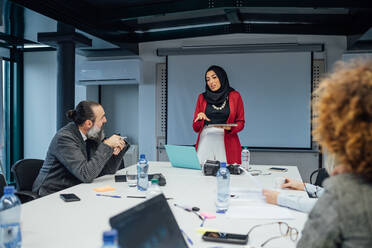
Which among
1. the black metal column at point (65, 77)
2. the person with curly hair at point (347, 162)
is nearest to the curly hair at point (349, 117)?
the person with curly hair at point (347, 162)

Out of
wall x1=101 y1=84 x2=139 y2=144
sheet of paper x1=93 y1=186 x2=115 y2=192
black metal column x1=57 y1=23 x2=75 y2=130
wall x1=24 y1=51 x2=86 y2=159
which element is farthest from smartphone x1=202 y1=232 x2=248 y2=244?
wall x1=24 y1=51 x2=86 y2=159

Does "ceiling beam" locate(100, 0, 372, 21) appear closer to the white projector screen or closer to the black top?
the black top

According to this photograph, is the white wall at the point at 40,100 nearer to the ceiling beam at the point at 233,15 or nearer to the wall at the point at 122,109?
the wall at the point at 122,109

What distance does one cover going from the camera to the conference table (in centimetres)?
124

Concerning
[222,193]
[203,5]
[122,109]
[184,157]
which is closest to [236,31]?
[203,5]

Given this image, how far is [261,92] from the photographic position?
194 inches

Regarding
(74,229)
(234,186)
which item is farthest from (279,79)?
(74,229)

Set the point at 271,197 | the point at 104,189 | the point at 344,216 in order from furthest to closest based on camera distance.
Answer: the point at 104,189 → the point at 271,197 → the point at 344,216

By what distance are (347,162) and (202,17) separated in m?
4.12

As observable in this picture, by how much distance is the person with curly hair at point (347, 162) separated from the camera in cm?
71

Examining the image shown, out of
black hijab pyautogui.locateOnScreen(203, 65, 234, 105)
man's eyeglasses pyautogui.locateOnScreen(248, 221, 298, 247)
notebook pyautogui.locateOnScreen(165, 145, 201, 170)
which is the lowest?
man's eyeglasses pyautogui.locateOnScreen(248, 221, 298, 247)

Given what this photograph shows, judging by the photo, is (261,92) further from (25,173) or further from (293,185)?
(25,173)

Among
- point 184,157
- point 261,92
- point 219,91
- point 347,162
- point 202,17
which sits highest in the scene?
point 202,17

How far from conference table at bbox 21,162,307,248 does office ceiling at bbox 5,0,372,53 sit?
216 centimetres
